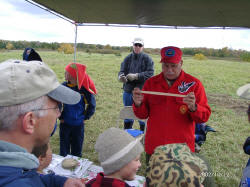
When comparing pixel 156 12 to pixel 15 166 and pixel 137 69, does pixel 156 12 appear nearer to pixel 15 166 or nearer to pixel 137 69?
pixel 137 69

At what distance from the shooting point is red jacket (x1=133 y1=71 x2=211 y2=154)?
184cm

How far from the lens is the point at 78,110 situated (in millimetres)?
2771

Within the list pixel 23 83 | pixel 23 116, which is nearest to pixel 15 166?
pixel 23 116

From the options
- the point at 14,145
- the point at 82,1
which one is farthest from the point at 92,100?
the point at 14,145

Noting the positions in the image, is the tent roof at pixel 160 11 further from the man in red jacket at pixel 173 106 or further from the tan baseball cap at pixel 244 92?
the tan baseball cap at pixel 244 92

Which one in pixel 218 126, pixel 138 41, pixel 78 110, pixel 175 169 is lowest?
pixel 218 126

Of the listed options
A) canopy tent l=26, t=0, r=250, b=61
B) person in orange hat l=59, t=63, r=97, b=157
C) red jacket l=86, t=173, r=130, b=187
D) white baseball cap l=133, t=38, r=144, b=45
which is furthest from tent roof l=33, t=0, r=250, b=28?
red jacket l=86, t=173, r=130, b=187

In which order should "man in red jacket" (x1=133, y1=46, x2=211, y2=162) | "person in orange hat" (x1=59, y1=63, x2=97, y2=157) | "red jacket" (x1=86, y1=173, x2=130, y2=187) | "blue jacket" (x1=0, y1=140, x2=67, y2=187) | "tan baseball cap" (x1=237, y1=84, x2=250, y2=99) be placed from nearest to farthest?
"blue jacket" (x1=0, y1=140, x2=67, y2=187)
"red jacket" (x1=86, y1=173, x2=130, y2=187)
"tan baseball cap" (x1=237, y1=84, x2=250, y2=99)
"man in red jacket" (x1=133, y1=46, x2=211, y2=162)
"person in orange hat" (x1=59, y1=63, x2=97, y2=157)

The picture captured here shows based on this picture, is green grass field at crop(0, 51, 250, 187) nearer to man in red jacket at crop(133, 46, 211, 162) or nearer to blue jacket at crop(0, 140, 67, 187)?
man in red jacket at crop(133, 46, 211, 162)

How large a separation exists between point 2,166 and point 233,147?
4.68 meters

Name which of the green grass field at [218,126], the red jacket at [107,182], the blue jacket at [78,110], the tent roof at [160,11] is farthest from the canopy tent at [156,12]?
the red jacket at [107,182]

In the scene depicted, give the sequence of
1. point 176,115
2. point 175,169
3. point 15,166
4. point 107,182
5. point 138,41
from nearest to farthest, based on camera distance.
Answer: point 15,166
point 175,169
point 107,182
point 176,115
point 138,41

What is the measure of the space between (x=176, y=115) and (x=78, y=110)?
1511mm

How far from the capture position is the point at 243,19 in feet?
9.30
